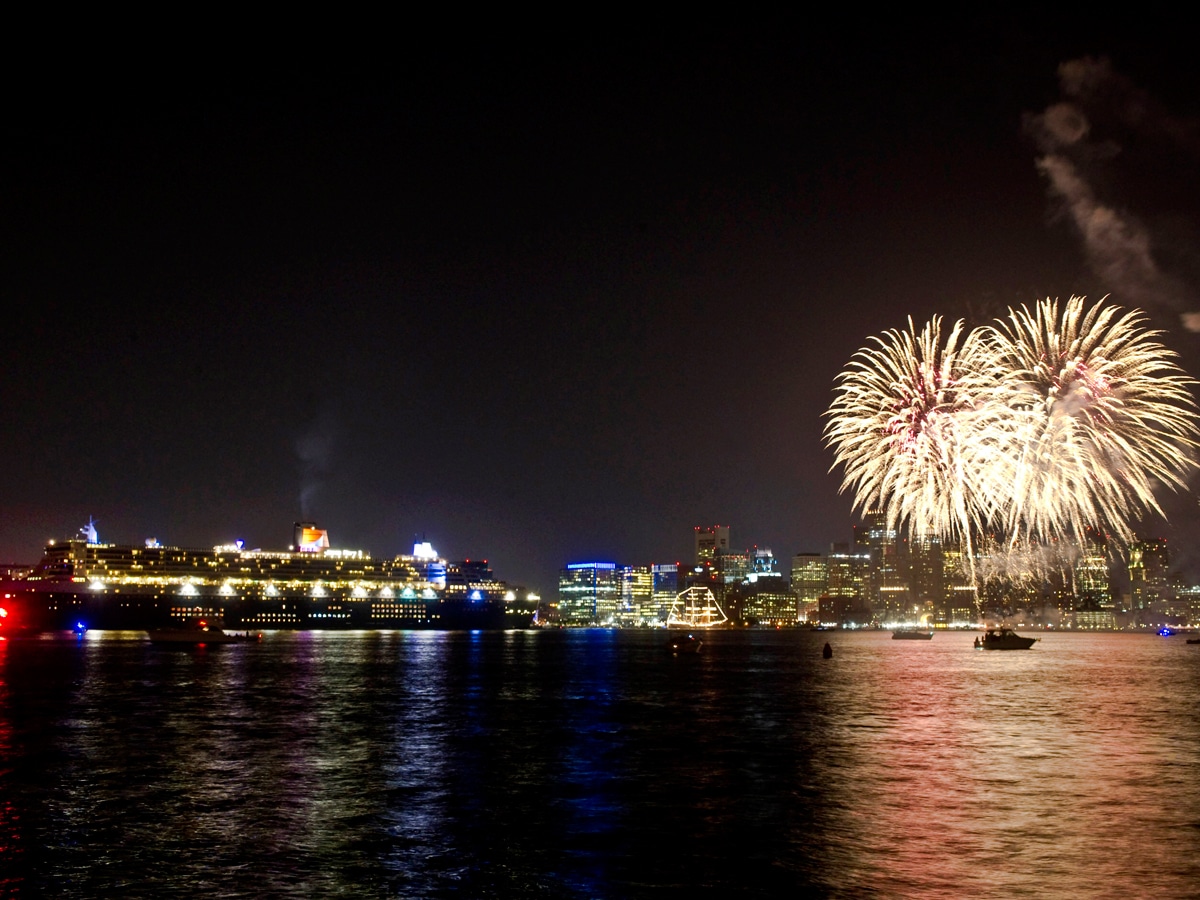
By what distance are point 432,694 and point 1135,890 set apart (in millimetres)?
37238

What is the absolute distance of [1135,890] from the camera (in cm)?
1455

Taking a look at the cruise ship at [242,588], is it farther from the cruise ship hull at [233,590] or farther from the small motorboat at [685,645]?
the small motorboat at [685,645]

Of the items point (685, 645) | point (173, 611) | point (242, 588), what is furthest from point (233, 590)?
point (685, 645)

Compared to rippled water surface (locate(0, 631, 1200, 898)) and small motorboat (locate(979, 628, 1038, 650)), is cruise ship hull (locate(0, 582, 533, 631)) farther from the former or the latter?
rippled water surface (locate(0, 631, 1200, 898))

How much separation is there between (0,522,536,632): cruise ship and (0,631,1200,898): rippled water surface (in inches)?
4359

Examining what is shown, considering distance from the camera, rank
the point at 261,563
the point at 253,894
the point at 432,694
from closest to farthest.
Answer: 1. the point at 253,894
2. the point at 432,694
3. the point at 261,563

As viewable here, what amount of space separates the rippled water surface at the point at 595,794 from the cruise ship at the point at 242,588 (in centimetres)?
11073

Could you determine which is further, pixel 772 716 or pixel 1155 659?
pixel 1155 659

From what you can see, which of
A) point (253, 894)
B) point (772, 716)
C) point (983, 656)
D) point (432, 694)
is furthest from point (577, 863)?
point (983, 656)

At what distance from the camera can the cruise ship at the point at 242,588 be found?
148250 millimetres

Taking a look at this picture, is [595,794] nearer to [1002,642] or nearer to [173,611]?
[1002,642]

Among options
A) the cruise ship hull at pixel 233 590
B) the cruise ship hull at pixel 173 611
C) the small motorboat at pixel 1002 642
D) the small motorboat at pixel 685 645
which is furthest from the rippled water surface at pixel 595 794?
the cruise ship hull at pixel 233 590

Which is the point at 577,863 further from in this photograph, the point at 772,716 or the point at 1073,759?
the point at 772,716

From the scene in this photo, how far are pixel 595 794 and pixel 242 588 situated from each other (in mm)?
148242
